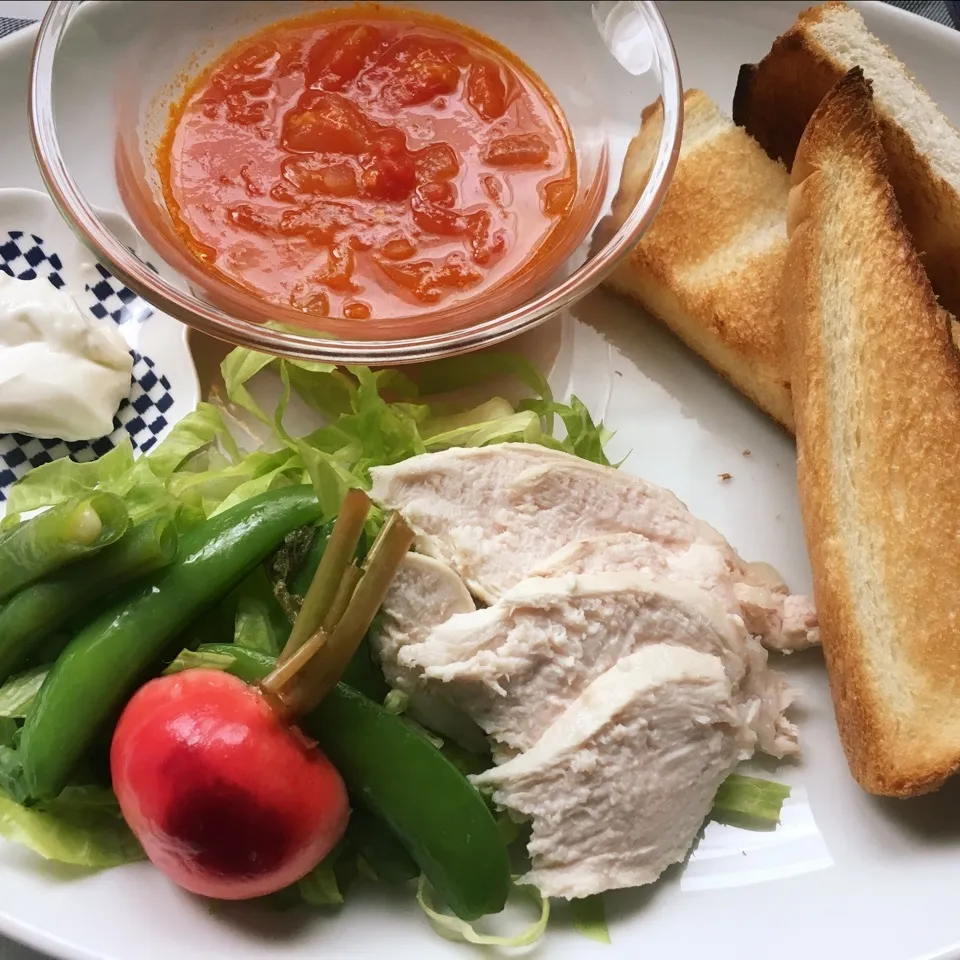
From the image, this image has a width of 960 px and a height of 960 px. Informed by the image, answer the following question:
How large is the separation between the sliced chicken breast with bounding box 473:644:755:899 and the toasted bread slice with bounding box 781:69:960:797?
34cm

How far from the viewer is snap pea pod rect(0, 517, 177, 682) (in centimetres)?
170

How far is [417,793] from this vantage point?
1663mm

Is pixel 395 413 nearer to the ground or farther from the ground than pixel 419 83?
→ nearer to the ground

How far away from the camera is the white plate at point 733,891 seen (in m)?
1.69

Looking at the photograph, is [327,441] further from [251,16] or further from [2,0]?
A: [2,0]

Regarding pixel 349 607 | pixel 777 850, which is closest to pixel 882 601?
pixel 777 850

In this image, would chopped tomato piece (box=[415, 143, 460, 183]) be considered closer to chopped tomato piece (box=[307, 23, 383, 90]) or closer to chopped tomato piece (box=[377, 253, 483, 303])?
chopped tomato piece (box=[377, 253, 483, 303])

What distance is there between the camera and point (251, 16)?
2.59 m

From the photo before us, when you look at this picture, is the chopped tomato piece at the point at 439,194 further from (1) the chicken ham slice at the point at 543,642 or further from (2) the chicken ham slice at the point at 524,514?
(1) the chicken ham slice at the point at 543,642

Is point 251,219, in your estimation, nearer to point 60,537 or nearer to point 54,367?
point 54,367

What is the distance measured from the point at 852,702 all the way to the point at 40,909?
1.54 meters

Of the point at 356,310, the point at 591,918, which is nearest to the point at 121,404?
the point at 356,310

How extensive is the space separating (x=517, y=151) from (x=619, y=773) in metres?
1.54

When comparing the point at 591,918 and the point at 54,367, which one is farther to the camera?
the point at 54,367
